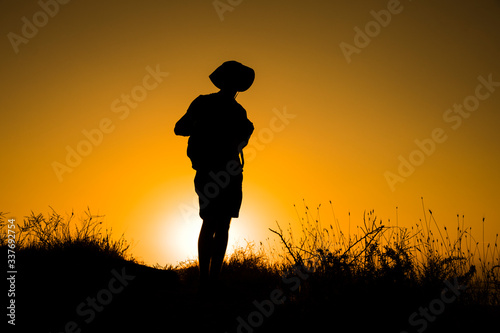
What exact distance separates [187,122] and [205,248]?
1.17m

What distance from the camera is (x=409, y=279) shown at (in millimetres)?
2684

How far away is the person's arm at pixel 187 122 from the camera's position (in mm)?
3172

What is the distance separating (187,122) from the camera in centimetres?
319

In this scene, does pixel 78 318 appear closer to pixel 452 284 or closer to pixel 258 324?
pixel 258 324

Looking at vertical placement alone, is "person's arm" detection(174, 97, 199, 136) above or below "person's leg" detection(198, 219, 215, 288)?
above

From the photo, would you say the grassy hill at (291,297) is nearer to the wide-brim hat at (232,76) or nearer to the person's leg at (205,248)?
the person's leg at (205,248)

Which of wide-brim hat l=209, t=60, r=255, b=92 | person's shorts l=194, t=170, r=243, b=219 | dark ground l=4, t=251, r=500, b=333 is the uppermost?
wide-brim hat l=209, t=60, r=255, b=92

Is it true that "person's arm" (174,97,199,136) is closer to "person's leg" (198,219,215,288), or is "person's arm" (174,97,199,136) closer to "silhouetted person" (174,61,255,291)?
"silhouetted person" (174,61,255,291)
